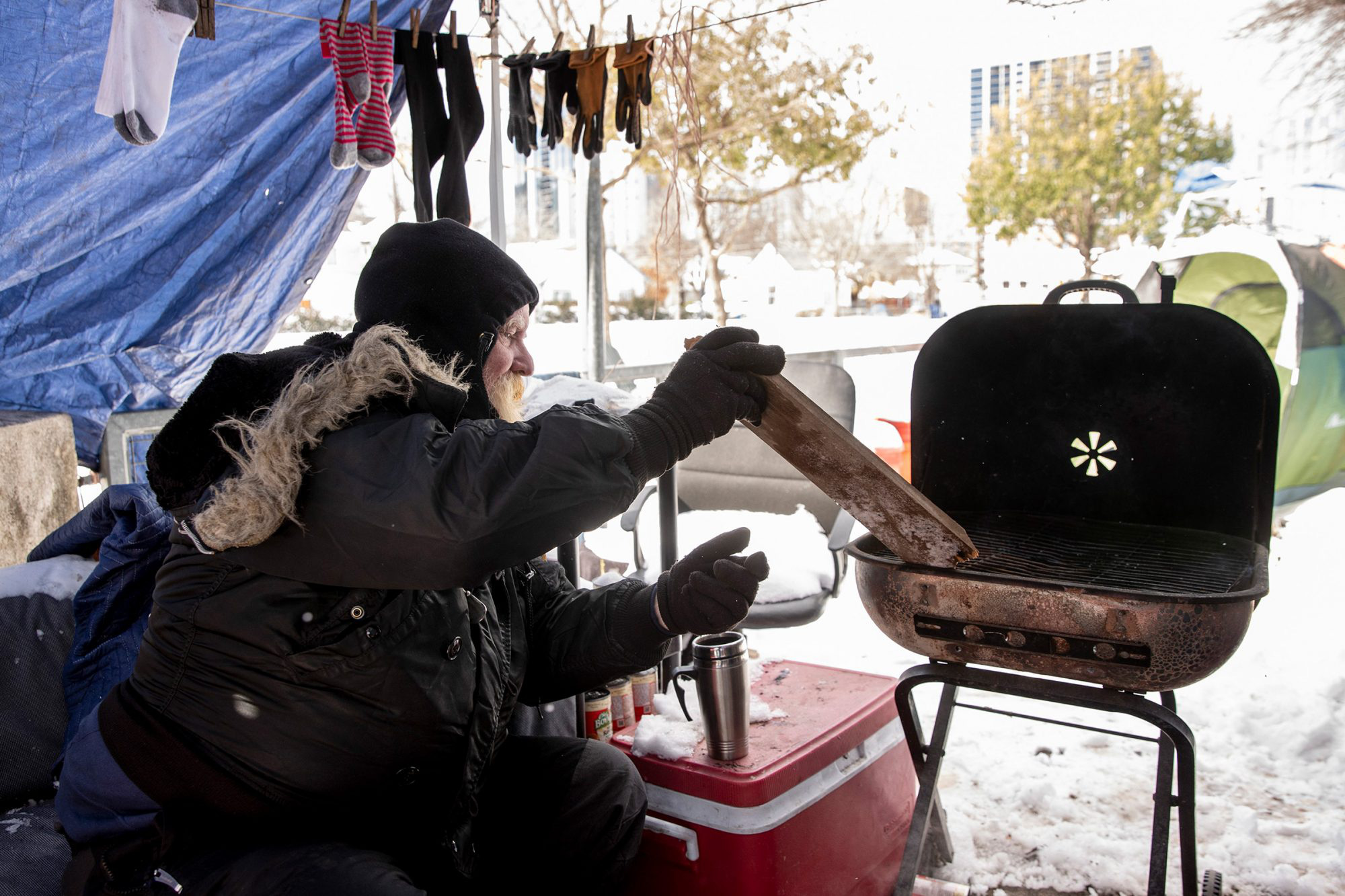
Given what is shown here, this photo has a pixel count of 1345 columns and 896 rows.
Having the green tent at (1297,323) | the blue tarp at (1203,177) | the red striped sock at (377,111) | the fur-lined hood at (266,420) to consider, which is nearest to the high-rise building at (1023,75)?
the blue tarp at (1203,177)

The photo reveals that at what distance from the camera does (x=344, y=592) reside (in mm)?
1619

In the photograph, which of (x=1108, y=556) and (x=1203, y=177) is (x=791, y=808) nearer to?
(x=1108, y=556)

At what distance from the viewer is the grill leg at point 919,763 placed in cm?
210

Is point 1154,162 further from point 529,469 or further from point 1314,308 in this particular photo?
point 529,469

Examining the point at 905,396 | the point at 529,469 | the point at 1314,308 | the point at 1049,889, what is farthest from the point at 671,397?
the point at 905,396

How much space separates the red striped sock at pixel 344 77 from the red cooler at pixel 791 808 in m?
2.56

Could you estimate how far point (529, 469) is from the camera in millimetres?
1467

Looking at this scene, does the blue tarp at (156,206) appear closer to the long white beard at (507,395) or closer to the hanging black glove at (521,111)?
the hanging black glove at (521,111)

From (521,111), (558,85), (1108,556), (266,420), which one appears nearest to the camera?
(266,420)

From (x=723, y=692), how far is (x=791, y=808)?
32 cm

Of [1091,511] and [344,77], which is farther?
[344,77]

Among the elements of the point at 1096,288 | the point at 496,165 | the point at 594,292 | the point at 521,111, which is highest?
the point at 521,111

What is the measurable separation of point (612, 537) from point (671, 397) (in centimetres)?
383

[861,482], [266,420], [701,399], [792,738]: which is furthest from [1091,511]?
[266,420]
